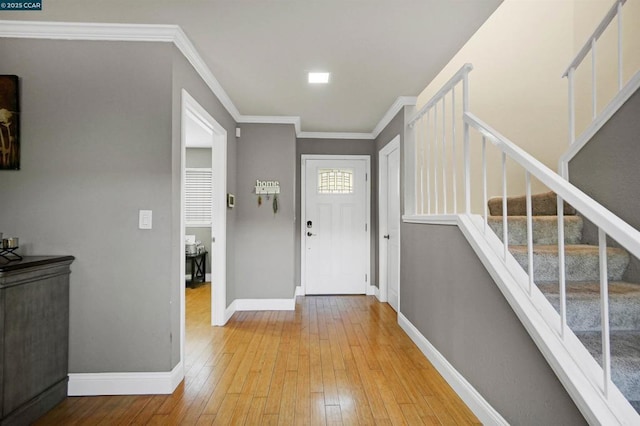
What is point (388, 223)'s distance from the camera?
4.37 m

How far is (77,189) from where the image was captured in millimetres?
2164

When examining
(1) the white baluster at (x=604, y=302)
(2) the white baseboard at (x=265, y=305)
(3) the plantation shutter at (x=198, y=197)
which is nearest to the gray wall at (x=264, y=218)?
(2) the white baseboard at (x=265, y=305)

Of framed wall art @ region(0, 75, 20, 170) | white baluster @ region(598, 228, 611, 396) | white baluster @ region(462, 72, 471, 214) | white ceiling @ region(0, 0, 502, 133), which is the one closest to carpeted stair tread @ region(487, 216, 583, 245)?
white baluster @ region(462, 72, 471, 214)

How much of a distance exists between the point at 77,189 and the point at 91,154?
10.0 inches

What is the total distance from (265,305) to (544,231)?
3.07m

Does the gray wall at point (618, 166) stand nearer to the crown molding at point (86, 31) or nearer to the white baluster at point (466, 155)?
the white baluster at point (466, 155)

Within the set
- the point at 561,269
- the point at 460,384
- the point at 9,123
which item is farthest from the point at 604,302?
the point at 9,123

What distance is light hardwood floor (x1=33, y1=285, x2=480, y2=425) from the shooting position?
1.91m

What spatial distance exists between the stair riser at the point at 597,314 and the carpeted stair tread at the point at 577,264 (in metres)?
0.34

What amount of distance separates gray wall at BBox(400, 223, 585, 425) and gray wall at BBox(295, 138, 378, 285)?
1.71m

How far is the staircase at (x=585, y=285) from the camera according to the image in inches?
52.4

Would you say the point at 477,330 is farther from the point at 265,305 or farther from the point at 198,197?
the point at 198,197

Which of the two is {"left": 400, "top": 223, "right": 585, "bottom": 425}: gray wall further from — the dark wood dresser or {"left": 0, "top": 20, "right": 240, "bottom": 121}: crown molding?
the dark wood dresser

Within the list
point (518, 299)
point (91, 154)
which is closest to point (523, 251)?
point (518, 299)
